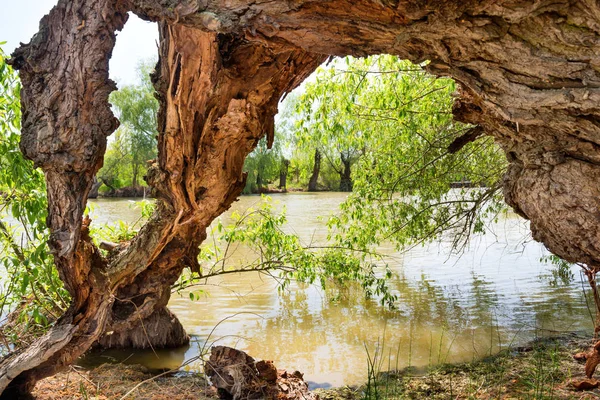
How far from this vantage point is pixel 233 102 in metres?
3.47

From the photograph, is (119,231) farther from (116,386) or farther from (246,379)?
(246,379)

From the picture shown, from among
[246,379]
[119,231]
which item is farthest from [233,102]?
[119,231]

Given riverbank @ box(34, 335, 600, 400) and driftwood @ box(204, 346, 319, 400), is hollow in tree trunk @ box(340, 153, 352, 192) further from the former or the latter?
driftwood @ box(204, 346, 319, 400)

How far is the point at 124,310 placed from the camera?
Answer: 446 centimetres

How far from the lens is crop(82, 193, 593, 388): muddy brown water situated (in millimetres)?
5512

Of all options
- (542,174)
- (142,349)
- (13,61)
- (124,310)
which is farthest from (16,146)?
(542,174)

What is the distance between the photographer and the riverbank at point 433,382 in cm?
388

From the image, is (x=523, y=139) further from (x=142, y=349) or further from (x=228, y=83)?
(x=142, y=349)

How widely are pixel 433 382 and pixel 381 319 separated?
252cm

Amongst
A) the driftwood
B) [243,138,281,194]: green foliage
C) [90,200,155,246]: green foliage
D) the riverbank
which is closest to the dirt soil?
the riverbank

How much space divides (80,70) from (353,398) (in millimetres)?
3224

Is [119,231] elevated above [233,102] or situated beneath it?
situated beneath

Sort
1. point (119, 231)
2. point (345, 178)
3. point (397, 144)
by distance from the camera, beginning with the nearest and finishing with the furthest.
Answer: point (119, 231), point (397, 144), point (345, 178)

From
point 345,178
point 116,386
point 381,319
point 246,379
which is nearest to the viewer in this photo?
point 246,379
